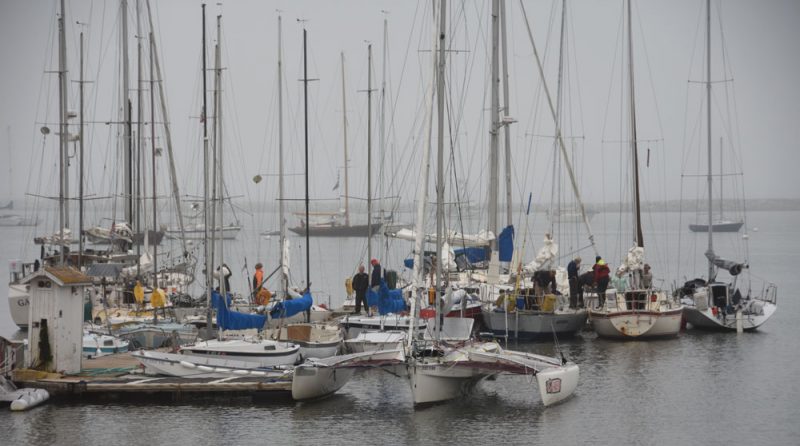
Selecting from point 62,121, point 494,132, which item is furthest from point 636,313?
point 62,121

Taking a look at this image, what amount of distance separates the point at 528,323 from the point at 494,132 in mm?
8263

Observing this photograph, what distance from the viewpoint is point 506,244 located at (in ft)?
142

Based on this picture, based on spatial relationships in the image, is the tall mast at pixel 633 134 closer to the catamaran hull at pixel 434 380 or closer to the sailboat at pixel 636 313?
the sailboat at pixel 636 313

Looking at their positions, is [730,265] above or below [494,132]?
below

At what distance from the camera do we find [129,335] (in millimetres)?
35594

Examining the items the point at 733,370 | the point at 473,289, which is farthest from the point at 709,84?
the point at 733,370

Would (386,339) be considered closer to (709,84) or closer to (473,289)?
(473,289)

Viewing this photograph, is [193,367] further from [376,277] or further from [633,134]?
[633,134]

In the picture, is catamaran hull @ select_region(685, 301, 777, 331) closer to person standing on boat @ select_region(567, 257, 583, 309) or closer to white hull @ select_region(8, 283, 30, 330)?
person standing on boat @ select_region(567, 257, 583, 309)

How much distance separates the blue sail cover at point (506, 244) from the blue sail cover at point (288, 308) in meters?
9.98

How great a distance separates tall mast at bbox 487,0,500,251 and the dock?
1507 centimetres

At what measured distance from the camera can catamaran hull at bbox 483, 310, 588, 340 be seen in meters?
39.9

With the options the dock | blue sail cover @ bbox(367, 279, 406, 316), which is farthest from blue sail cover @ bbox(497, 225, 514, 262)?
the dock

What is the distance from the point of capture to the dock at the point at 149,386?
29359 millimetres
